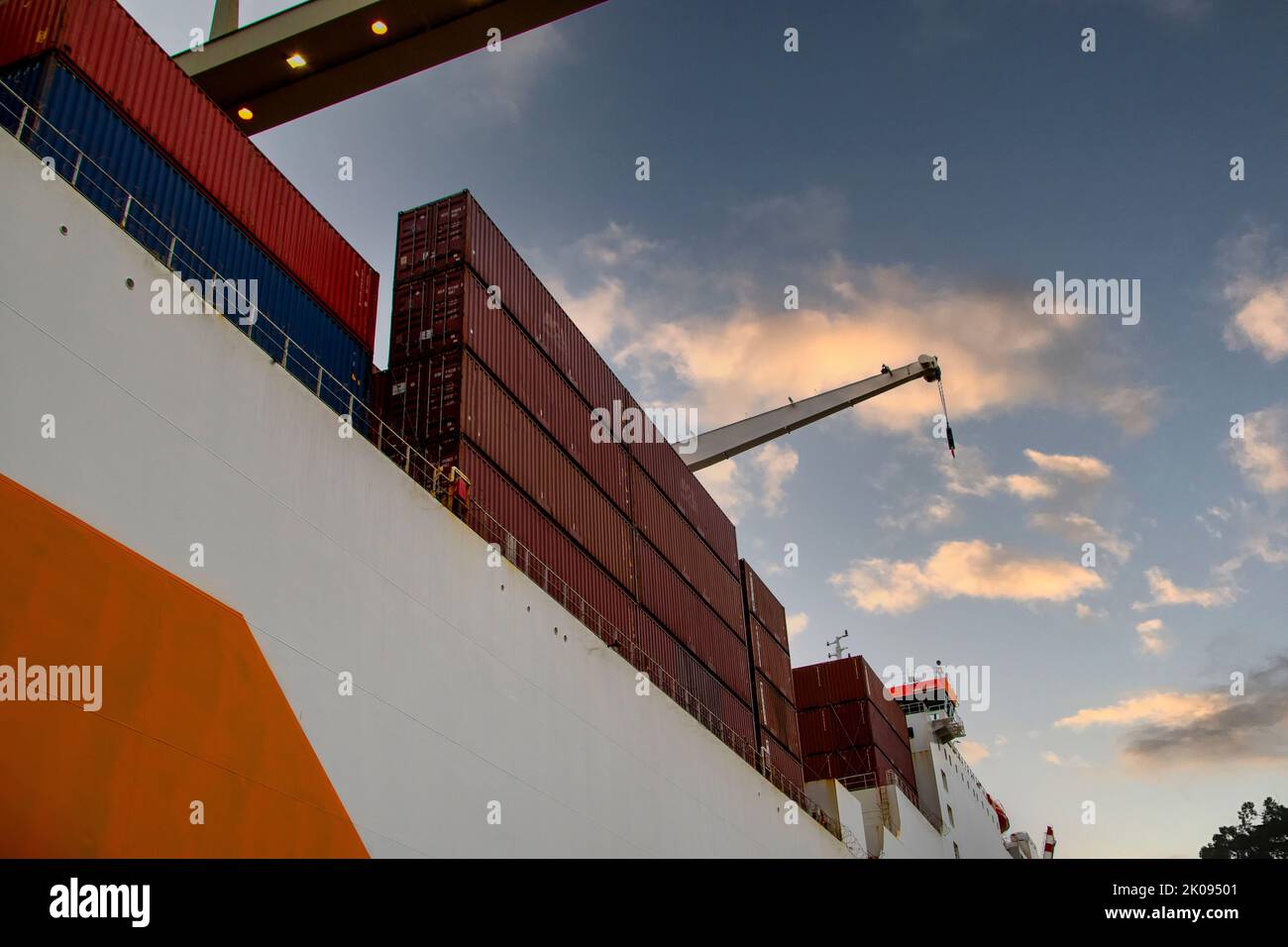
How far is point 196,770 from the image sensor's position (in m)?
8.98

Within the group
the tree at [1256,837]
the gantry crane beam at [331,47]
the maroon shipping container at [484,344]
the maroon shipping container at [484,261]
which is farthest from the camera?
the tree at [1256,837]

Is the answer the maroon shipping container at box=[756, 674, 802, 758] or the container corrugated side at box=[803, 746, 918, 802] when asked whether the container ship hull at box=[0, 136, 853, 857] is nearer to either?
the maroon shipping container at box=[756, 674, 802, 758]

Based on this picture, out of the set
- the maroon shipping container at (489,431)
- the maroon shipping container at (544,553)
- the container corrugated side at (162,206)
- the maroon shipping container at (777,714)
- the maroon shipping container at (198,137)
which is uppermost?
the maroon shipping container at (198,137)

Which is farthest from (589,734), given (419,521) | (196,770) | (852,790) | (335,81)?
(852,790)

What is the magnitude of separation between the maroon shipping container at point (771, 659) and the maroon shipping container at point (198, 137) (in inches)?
672

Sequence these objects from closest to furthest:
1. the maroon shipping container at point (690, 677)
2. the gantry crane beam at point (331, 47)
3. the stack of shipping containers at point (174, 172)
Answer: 1. the stack of shipping containers at point (174, 172)
2. the gantry crane beam at point (331, 47)
3. the maroon shipping container at point (690, 677)

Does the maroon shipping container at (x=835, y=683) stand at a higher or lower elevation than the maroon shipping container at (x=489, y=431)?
lower

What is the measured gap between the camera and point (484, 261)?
19.0 metres

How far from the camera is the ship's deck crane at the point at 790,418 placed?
114ft

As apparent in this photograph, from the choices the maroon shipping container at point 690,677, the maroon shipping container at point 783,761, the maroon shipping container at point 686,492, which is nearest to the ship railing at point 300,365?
the maroon shipping container at point 690,677

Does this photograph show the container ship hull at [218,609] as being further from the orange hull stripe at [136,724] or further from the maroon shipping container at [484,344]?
the maroon shipping container at [484,344]

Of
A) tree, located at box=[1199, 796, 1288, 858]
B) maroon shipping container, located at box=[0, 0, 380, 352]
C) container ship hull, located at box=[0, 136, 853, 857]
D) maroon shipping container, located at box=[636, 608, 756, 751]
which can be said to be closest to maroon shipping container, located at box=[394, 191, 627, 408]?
maroon shipping container, located at box=[0, 0, 380, 352]
